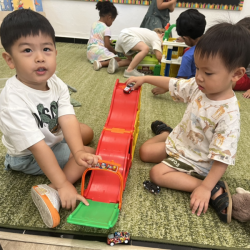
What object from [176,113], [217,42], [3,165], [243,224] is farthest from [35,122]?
[176,113]

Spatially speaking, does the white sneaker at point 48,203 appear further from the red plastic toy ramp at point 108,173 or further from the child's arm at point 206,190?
the child's arm at point 206,190

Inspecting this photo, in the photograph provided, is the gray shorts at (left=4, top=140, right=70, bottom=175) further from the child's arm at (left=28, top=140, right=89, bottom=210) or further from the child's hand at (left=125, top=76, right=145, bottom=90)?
the child's hand at (left=125, top=76, right=145, bottom=90)

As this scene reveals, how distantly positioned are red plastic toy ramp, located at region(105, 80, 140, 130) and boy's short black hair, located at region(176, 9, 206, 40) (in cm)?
70

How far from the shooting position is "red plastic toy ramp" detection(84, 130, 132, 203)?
70 cm

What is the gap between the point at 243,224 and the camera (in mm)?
680

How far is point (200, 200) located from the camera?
699mm

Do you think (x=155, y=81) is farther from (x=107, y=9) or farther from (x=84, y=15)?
(x=84, y=15)

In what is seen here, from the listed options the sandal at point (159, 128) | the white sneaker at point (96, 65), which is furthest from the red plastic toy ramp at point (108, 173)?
the white sneaker at point (96, 65)

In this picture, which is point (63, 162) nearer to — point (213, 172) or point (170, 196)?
point (170, 196)

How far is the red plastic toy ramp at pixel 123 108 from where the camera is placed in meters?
0.92

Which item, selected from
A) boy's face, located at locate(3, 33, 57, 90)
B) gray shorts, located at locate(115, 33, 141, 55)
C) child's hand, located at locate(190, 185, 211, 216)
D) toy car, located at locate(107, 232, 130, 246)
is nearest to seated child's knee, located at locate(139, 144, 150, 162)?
child's hand, located at locate(190, 185, 211, 216)

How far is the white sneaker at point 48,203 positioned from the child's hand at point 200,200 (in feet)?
1.31

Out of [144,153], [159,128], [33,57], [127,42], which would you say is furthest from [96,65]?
[33,57]

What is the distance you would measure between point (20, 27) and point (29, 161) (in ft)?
1.35
